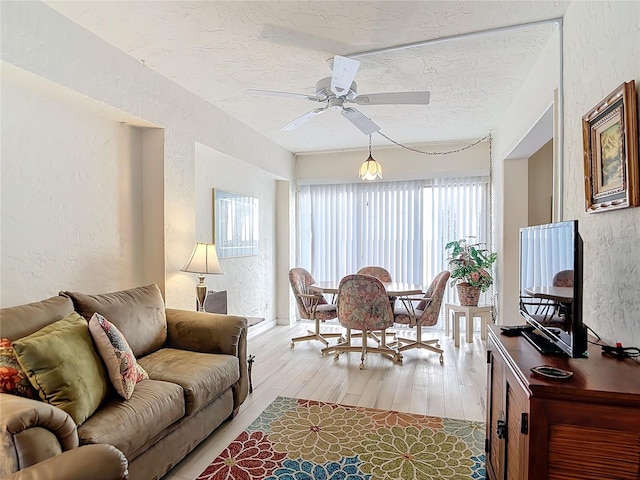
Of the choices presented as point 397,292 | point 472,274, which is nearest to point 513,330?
point 397,292

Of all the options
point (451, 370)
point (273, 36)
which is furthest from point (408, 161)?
point (273, 36)

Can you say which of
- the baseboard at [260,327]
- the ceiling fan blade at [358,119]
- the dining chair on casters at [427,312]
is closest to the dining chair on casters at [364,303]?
the dining chair on casters at [427,312]

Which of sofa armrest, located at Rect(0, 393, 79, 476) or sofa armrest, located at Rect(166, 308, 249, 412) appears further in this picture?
sofa armrest, located at Rect(166, 308, 249, 412)

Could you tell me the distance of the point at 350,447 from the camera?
229 centimetres

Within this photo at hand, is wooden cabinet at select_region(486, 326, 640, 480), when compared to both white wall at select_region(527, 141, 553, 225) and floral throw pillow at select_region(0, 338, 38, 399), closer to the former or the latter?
floral throw pillow at select_region(0, 338, 38, 399)

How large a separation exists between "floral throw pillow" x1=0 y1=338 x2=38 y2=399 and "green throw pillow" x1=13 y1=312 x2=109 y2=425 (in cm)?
5

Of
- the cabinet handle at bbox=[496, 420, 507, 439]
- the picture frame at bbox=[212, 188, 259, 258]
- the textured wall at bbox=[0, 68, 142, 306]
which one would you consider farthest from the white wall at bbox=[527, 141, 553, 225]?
the textured wall at bbox=[0, 68, 142, 306]

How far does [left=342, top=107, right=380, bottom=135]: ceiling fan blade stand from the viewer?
107 inches

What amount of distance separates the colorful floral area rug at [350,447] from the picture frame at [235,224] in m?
2.07

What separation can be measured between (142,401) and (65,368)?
41 cm

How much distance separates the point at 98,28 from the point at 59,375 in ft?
6.79

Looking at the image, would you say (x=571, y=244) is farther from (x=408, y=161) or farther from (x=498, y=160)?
(x=408, y=161)

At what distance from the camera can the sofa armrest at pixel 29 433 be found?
1.25 metres

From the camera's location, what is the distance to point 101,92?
2.45m
